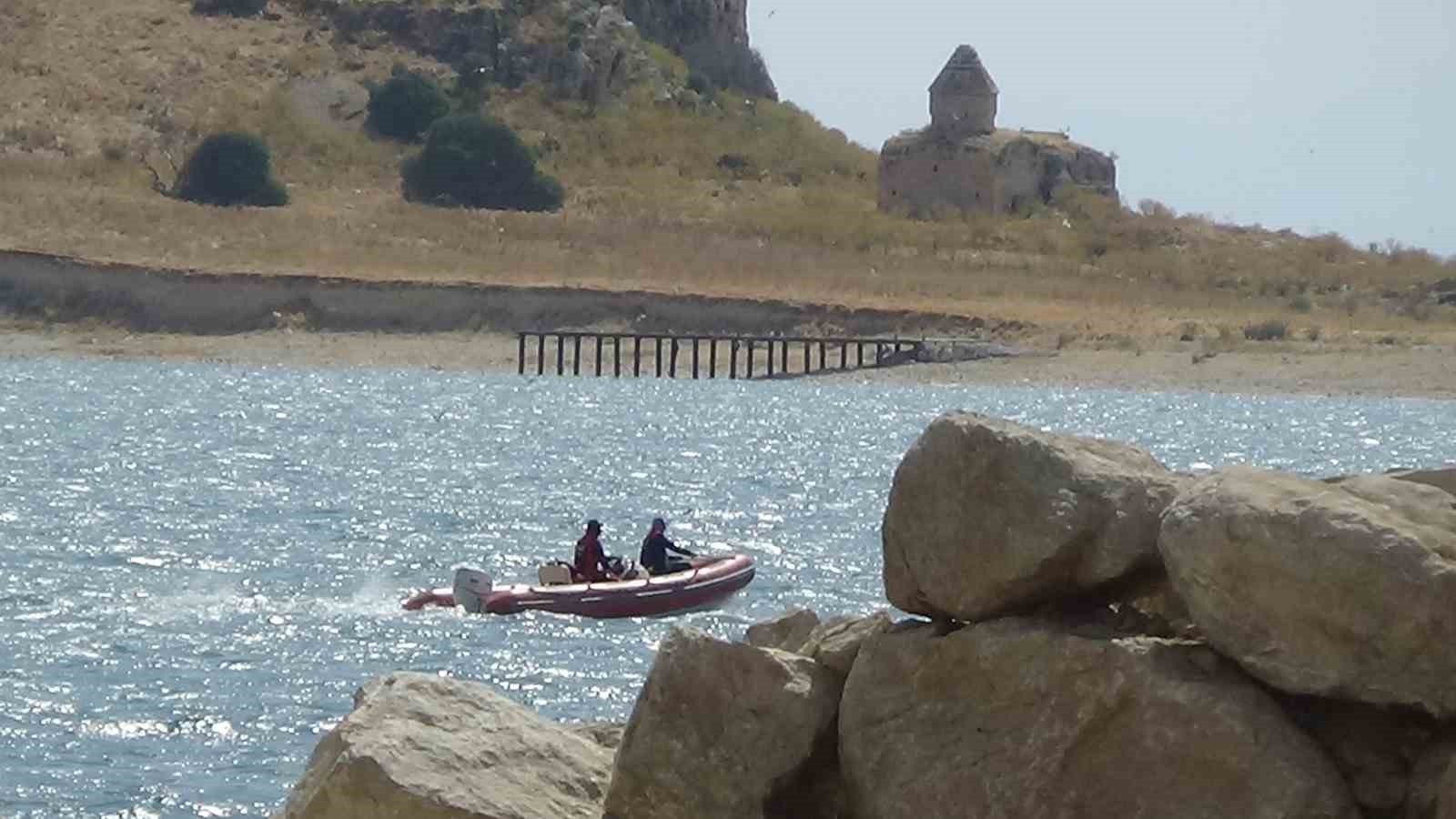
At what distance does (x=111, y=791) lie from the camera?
16.6 m

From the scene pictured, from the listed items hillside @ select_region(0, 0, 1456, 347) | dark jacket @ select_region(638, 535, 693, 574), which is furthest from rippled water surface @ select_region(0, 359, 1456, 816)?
hillside @ select_region(0, 0, 1456, 347)

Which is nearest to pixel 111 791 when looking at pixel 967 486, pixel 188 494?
pixel 967 486

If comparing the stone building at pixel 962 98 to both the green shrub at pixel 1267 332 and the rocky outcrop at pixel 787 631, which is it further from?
the rocky outcrop at pixel 787 631

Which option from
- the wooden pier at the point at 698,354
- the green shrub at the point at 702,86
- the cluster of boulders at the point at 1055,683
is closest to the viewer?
the cluster of boulders at the point at 1055,683

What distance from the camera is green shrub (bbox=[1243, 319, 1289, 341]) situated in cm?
7019

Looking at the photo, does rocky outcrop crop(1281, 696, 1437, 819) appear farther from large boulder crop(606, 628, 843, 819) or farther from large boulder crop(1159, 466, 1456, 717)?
large boulder crop(606, 628, 843, 819)

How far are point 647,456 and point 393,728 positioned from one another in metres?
38.2

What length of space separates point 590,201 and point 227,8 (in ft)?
68.5

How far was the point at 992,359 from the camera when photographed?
216 ft

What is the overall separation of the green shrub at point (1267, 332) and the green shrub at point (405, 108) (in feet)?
109

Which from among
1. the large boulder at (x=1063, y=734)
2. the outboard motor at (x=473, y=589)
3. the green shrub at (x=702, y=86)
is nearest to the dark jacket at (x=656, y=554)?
the outboard motor at (x=473, y=589)

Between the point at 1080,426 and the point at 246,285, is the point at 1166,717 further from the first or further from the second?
the point at 246,285

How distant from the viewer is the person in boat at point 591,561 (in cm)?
2516

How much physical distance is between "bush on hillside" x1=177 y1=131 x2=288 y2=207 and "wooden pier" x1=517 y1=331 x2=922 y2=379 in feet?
45.0
